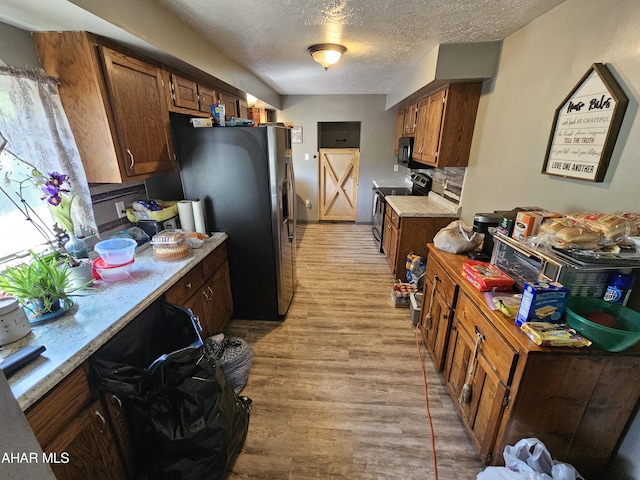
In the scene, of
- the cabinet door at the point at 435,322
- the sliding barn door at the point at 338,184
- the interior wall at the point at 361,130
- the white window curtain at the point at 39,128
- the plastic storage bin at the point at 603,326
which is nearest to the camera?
the plastic storage bin at the point at 603,326

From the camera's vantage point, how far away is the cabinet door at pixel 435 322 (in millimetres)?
1790

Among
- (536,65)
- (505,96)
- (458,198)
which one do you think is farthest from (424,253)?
(536,65)

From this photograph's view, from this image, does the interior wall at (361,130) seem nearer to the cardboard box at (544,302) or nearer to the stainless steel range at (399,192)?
the stainless steel range at (399,192)

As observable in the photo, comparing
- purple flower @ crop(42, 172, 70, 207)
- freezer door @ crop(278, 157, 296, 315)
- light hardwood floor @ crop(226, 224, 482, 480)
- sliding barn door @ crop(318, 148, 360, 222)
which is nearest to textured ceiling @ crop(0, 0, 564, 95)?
purple flower @ crop(42, 172, 70, 207)

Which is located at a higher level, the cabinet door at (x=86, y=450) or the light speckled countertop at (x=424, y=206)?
the light speckled countertop at (x=424, y=206)

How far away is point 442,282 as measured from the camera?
1.84m

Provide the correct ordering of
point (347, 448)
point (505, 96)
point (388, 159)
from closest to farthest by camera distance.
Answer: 1. point (347, 448)
2. point (505, 96)
3. point (388, 159)

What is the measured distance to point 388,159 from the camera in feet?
16.8

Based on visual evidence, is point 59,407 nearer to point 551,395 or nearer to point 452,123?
point 551,395

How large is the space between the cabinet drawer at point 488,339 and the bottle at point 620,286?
1.52 feet

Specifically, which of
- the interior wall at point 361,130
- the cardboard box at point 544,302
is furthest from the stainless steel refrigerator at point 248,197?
the interior wall at point 361,130

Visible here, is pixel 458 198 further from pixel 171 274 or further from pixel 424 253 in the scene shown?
pixel 171 274

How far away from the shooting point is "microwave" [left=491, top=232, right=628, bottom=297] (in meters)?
1.07

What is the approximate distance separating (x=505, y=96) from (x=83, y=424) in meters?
3.16
